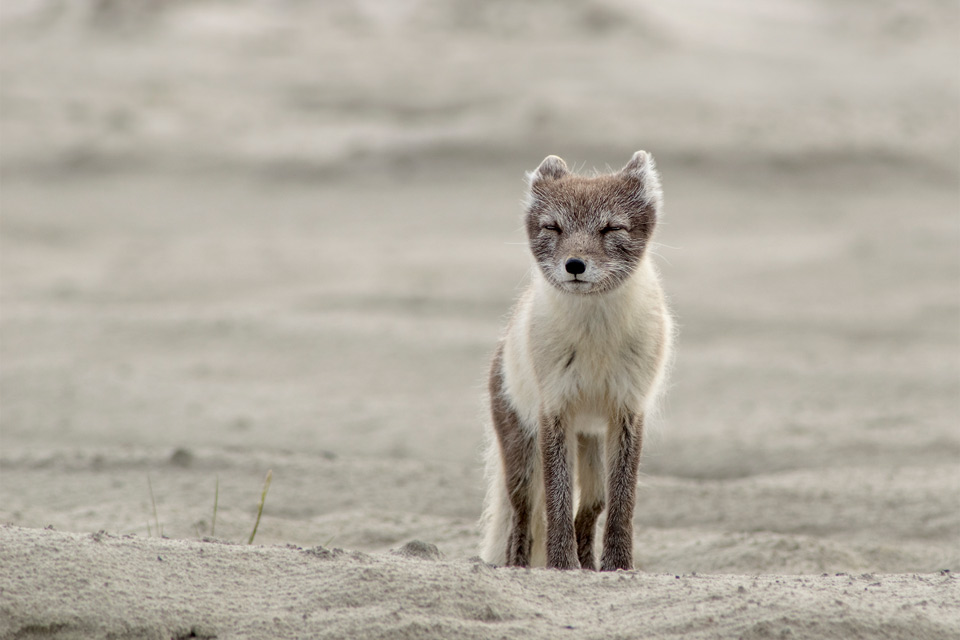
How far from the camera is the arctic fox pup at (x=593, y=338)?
484 centimetres

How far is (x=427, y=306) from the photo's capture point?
1092 centimetres

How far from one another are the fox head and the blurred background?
28 cm

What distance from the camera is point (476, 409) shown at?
8.86 meters

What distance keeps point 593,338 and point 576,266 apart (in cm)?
43

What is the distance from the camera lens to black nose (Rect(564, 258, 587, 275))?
4.64 metres

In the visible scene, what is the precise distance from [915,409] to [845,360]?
4.10 ft

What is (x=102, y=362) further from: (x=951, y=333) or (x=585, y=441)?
(x=951, y=333)

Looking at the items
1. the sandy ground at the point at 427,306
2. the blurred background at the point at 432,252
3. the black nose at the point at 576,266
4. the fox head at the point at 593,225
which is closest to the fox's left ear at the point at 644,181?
the fox head at the point at 593,225

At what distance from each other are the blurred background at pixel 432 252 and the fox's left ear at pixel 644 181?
225 mm

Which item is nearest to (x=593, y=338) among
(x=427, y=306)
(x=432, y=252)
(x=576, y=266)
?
(x=576, y=266)

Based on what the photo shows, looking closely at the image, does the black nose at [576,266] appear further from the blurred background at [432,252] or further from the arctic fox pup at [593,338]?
the blurred background at [432,252]

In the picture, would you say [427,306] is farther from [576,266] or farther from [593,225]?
[576,266]

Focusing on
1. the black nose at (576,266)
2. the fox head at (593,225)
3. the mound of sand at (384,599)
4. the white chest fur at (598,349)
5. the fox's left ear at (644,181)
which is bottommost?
the mound of sand at (384,599)

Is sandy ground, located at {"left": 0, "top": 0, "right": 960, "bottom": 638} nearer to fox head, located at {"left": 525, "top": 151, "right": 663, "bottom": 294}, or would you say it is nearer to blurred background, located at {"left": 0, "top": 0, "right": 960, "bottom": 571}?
blurred background, located at {"left": 0, "top": 0, "right": 960, "bottom": 571}
